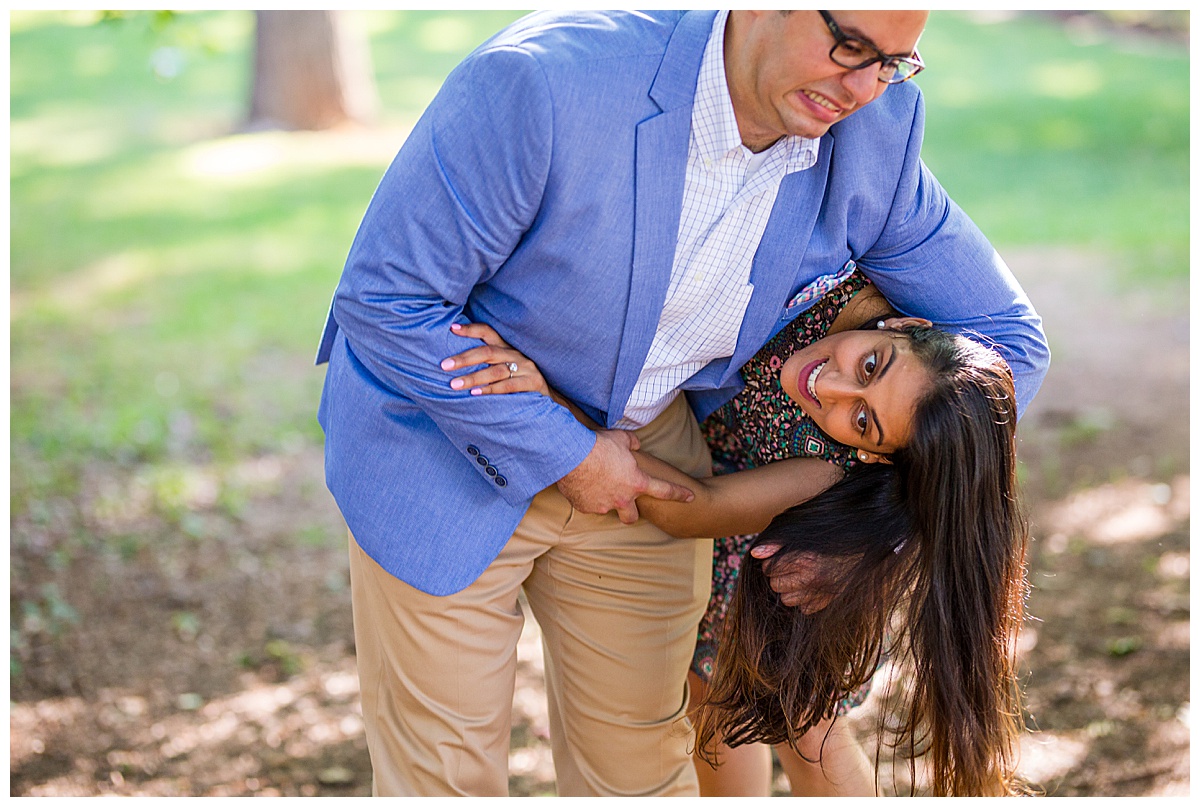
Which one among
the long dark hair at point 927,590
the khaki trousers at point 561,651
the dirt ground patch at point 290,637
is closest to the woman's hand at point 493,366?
the khaki trousers at point 561,651

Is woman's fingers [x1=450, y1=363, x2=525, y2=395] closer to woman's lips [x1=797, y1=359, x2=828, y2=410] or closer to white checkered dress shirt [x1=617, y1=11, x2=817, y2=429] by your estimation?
white checkered dress shirt [x1=617, y1=11, x2=817, y2=429]

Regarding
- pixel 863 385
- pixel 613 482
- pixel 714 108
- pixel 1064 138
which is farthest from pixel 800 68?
pixel 1064 138

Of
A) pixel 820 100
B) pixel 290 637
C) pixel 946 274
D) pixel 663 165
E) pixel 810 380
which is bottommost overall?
pixel 290 637

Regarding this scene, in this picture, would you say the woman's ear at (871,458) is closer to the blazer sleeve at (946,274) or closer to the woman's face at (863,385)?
the woman's face at (863,385)

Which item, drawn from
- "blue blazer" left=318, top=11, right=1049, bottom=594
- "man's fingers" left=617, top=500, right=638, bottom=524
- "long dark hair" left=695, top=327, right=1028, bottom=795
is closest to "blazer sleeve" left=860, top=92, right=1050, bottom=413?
"blue blazer" left=318, top=11, right=1049, bottom=594

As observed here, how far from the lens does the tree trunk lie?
1230 centimetres

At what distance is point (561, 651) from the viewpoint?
2.75 metres

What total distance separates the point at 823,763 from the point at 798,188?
55.4 inches

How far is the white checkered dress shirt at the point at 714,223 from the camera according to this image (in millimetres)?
2174

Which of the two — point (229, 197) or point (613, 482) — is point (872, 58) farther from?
point (229, 197)

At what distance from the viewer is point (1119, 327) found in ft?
25.0

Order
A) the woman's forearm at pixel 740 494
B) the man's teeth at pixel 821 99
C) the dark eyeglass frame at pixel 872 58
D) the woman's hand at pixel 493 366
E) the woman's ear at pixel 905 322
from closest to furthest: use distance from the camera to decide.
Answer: the dark eyeglass frame at pixel 872 58 → the man's teeth at pixel 821 99 → the woman's hand at pixel 493 366 → the woman's ear at pixel 905 322 → the woman's forearm at pixel 740 494

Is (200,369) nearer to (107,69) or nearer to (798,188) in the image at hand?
(798,188)

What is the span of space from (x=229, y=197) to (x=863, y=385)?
9.44 meters
